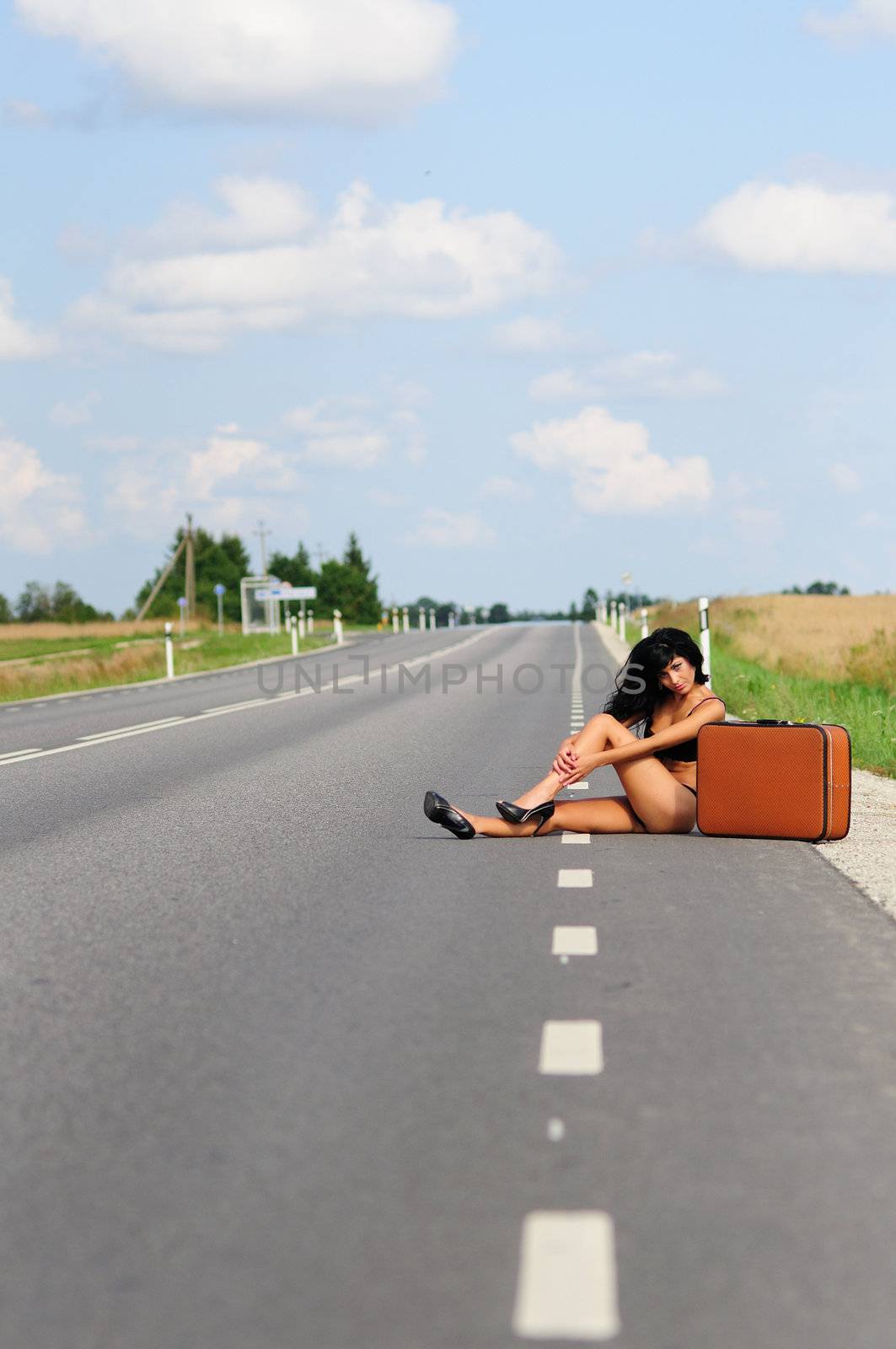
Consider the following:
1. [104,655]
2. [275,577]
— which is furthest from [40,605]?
[104,655]

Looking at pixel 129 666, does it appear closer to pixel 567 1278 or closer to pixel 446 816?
pixel 446 816

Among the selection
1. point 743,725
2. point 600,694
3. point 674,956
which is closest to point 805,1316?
point 674,956

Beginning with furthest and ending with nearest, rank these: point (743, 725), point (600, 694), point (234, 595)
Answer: point (234, 595), point (600, 694), point (743, 725)

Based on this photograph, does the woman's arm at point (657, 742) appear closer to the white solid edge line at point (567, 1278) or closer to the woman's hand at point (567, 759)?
the woman's hand at point (567, 759)

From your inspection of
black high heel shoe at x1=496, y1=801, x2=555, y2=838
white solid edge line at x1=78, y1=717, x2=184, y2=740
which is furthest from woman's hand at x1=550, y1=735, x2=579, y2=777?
white solid edge line at x1=78, y1=717, x2=184, y2=740

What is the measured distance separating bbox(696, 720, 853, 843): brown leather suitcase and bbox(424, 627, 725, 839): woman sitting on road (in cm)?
19

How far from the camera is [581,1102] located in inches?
171

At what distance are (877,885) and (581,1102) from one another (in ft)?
12.7

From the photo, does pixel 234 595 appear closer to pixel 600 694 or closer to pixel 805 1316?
pixel 600 694

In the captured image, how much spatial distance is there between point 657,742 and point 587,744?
0.39 meters

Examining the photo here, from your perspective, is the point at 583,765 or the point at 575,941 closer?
the point at 575,941

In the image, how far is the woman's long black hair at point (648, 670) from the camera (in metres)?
9.10

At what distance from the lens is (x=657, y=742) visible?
9.10 m
